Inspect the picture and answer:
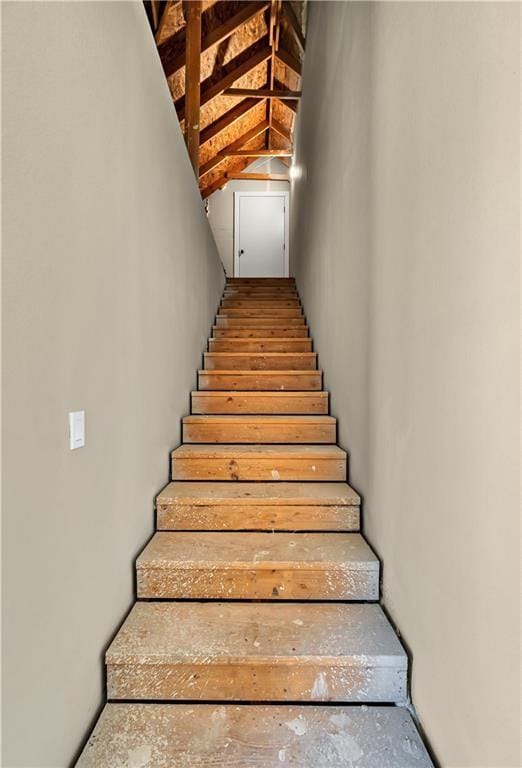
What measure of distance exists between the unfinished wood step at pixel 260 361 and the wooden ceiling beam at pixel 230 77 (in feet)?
13.6

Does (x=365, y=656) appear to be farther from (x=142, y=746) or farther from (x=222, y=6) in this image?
(x=222, y=6)

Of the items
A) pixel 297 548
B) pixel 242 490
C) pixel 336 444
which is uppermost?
pixel 336 444

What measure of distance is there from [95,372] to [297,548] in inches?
39.7

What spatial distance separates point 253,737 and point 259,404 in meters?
1.67

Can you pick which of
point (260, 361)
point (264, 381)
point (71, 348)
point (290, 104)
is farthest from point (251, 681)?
point (290, 104)

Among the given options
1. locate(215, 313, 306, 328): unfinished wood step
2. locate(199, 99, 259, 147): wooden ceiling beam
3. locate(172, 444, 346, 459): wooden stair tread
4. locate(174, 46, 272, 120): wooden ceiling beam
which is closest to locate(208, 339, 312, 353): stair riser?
locate(215, 313, 306, 328): unfinished wood step

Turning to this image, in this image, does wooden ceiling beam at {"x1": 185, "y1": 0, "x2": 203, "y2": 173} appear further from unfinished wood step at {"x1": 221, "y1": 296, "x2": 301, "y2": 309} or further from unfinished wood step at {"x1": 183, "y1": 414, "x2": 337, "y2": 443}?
unfinished wood step at {"x1": 183, "y1": 414, "x2": 337, "y2": 443}

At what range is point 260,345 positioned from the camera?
3.32 m

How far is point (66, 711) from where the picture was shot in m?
Answer: 1.00

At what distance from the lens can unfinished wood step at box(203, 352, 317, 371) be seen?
304 centimetres

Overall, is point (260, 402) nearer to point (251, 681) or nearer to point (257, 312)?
point (251, 681)

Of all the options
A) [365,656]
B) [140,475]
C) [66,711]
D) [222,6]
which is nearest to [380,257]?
[140,475]

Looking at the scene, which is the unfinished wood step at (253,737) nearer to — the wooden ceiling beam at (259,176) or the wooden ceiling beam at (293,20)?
the wooden ceiling beam at (293,20)

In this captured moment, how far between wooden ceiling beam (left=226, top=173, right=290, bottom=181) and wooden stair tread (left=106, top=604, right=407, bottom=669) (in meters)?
7.56
